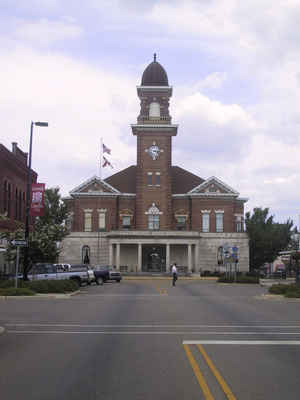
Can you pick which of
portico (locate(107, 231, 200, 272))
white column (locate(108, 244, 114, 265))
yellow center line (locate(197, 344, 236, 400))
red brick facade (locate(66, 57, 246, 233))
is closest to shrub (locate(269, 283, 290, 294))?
yellow center line (locate(197, 344, 236, 400))

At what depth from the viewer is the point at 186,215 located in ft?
249

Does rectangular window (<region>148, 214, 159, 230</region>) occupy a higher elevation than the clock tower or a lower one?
lower

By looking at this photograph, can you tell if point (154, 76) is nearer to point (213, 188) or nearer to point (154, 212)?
point (213, 188)

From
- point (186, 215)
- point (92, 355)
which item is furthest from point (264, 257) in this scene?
point (92, 355)

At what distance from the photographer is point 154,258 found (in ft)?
251

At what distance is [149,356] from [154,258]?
6588 cm

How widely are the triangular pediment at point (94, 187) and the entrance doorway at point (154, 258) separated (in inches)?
342

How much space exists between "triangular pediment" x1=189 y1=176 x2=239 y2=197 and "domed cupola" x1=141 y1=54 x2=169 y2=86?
1455 cm

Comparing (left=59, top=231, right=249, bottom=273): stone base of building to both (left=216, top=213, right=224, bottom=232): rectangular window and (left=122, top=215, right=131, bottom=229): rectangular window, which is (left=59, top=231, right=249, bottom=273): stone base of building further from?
(left=122, top=215, right=131, bottom=229): rectangular window

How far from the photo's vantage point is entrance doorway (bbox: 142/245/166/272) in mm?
75062

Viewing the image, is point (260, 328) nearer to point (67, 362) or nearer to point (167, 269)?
point (67, 362)

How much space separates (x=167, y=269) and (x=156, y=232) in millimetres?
4716

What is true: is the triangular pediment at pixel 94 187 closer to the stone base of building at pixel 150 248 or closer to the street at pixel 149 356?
the stone base of building at pixel 150 248

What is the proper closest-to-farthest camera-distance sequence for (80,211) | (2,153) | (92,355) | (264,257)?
(92,355) < (2,153) < (80,211) < (264,257)
